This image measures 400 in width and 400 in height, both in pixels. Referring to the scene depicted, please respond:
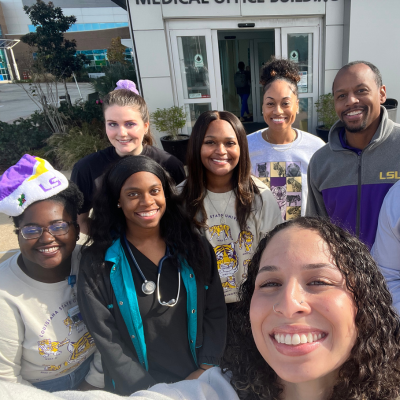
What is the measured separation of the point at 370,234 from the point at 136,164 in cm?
164

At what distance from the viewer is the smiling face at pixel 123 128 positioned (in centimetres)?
249

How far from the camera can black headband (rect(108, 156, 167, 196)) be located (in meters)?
1.73

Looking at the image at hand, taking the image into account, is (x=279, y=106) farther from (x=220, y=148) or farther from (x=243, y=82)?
(x=243, y=82)

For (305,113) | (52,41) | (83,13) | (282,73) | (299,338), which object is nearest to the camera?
(299,338)

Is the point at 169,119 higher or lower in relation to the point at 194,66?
lower

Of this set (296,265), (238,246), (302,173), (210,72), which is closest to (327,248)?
(296,265)

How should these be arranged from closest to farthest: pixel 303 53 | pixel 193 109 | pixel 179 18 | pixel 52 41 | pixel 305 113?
pixel 179 18
pixel 303 53
pixel 193 109
pixel 305 113
pixel 52 41

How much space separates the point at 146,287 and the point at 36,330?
0.57 meters

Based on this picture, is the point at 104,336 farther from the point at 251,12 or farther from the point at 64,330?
the point at 251,12

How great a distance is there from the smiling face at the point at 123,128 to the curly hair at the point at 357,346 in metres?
1.66

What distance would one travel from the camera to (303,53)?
7.40 metres

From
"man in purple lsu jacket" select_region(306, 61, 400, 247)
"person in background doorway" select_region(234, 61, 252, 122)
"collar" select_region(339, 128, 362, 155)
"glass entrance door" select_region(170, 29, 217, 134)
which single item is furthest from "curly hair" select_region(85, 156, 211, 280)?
"person in background doorway" select_region(234, 61, 252, 122)

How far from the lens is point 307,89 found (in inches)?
301

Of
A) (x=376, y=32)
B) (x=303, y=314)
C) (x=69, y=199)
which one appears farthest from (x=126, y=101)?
(x=376, y=32)
